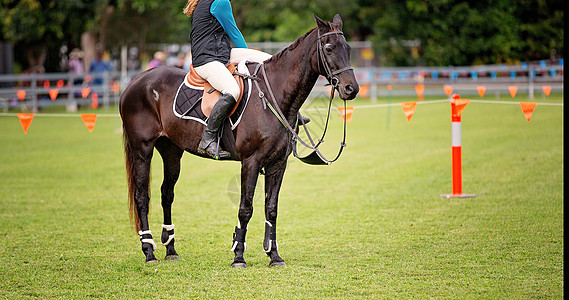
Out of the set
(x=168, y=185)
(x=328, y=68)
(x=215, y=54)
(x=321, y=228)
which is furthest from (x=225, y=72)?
(x=321, y=228)

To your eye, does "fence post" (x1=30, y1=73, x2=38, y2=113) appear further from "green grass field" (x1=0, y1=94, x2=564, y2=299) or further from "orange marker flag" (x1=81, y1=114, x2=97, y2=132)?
"orange marker flag" (x1=81, y1=114, x2=97, y2=132)

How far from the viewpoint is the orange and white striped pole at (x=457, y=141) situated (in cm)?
881

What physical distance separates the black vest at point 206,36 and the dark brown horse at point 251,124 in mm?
356

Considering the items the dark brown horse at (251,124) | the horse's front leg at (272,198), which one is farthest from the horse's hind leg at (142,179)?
the horse's front leg at (272,198)

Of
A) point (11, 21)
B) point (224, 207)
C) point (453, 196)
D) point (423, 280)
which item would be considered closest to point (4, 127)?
point (11, 21)

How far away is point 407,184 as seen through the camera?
10.6 m

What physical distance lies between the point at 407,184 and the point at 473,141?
5.05 m

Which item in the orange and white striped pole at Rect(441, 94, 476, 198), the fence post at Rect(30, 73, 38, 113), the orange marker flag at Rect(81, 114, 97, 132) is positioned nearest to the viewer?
the orange and white striped pole at Rect(441, 94, 476, 198)

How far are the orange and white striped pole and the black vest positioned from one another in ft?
12.0

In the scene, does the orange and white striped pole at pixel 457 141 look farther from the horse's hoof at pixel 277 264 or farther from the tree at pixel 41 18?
the tree at pixel 41 18

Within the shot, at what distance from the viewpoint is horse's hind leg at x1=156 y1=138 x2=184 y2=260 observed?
21.7 ft

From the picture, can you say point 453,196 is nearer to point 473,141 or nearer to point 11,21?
point 473,141

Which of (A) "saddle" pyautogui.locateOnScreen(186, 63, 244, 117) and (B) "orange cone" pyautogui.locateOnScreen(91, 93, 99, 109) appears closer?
(A) "saddle" pyautogui.locateOnScreen(186, 63, 244, 117)

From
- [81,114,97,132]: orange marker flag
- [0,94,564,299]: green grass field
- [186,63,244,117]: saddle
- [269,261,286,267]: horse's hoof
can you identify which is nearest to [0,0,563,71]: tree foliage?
[0,94,564,299]: green grass field
